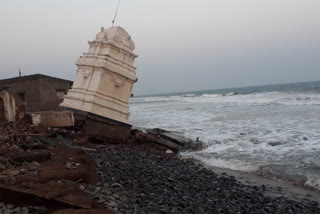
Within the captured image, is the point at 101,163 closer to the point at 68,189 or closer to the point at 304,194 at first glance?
the point at 68,189

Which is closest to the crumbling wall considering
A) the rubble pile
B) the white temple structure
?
the white temple structure

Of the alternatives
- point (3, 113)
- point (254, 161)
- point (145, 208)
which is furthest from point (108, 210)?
point (254, 161)

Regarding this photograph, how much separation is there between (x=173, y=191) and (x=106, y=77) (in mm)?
6948

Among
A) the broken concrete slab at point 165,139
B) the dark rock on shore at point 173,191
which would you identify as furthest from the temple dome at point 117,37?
the dark rock on shore at point 173,191

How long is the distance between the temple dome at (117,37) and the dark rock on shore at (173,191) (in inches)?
204

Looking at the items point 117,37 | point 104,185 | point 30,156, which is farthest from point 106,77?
point 104,185

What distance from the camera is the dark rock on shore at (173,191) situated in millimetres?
6027

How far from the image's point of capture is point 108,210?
16.7 feet

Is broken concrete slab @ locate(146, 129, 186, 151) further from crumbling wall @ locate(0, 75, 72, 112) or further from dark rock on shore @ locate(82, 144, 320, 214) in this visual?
crumbling wall @ locate(0, 75, 72, 112)

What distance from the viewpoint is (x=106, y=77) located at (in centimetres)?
1318

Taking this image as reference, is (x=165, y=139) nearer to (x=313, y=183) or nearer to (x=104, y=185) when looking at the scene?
(x=313, y=183)

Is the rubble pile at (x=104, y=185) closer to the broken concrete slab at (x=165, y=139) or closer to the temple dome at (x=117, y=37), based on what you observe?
the broken concrete slab at (x=165, y=139)

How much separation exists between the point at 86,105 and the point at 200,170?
17.3 feet

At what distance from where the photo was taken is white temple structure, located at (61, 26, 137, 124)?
511 inches
